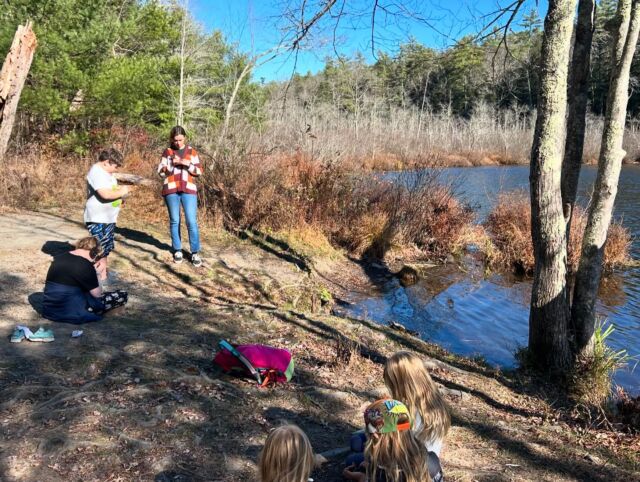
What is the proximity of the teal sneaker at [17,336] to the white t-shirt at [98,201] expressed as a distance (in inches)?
68.1

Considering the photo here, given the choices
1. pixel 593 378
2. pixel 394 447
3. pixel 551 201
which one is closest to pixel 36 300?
pixel 394 447

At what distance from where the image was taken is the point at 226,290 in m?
7.30

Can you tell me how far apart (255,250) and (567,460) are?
21.9 feet

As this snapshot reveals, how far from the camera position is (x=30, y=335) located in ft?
14.6

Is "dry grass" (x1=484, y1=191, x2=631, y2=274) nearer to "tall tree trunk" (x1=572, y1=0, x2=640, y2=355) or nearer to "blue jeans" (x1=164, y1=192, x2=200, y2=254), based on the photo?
"tall tree trunk" (x1=572, y1=0, x2=640, y2=355)

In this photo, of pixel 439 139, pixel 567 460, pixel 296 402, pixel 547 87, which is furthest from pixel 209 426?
pixel 439 139

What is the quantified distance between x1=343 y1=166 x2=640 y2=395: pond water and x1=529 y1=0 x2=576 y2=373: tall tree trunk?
4.22ft

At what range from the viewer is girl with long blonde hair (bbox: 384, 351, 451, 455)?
3021 millimetres

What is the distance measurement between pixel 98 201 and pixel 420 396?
14.7 feet

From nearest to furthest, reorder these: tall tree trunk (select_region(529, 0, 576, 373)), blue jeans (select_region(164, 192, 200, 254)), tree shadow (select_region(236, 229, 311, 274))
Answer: tall tree trunk (select_region(529, 0, 576, 373))
blue jeans (select_region(164, 192, 200, 254))
tree shadow (select_region(236, 229, 311, 274))

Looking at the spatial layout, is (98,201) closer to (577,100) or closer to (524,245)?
(577,100)

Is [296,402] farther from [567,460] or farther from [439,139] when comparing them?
[439,139]

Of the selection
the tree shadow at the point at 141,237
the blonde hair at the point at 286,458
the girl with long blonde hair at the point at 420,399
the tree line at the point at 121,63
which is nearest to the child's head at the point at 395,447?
the blonde hair at the point at 286,458

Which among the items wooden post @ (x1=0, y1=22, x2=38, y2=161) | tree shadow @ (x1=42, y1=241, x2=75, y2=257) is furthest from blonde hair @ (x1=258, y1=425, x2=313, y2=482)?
wooden post @ (x1=0, y1=22, x2=38, y2=161)
